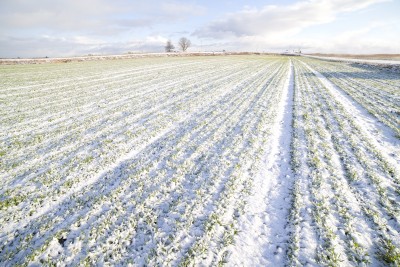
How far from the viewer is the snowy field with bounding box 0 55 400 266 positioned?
5.60 metres

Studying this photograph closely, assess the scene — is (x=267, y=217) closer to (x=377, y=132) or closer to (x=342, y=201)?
(x=342, y=201)

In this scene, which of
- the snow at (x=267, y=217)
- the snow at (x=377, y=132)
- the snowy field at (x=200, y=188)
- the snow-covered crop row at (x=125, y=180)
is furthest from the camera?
the snow at (x=377, y=132)

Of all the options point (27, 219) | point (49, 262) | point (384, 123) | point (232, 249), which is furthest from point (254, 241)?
point (384, 123)

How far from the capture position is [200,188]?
7949 millimetres

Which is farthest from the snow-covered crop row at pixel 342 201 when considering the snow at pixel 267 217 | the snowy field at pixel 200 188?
the snow at pixel 267 217

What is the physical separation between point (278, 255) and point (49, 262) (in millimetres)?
5234

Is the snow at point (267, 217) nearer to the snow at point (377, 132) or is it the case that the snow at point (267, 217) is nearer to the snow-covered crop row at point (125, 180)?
the snow-covered crop row at point (125, 180)

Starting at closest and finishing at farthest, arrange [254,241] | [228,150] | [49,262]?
[49,262], [254,241], [228,150]

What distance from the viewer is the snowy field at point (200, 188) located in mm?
5602

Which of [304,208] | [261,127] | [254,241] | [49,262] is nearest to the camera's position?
[49,262]

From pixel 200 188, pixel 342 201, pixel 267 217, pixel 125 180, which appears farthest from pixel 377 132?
pixel 125 180

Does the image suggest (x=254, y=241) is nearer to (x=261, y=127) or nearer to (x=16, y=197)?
(x=16, y=197)

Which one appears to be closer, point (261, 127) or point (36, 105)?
point (261, 127)

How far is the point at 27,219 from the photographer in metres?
6.67
